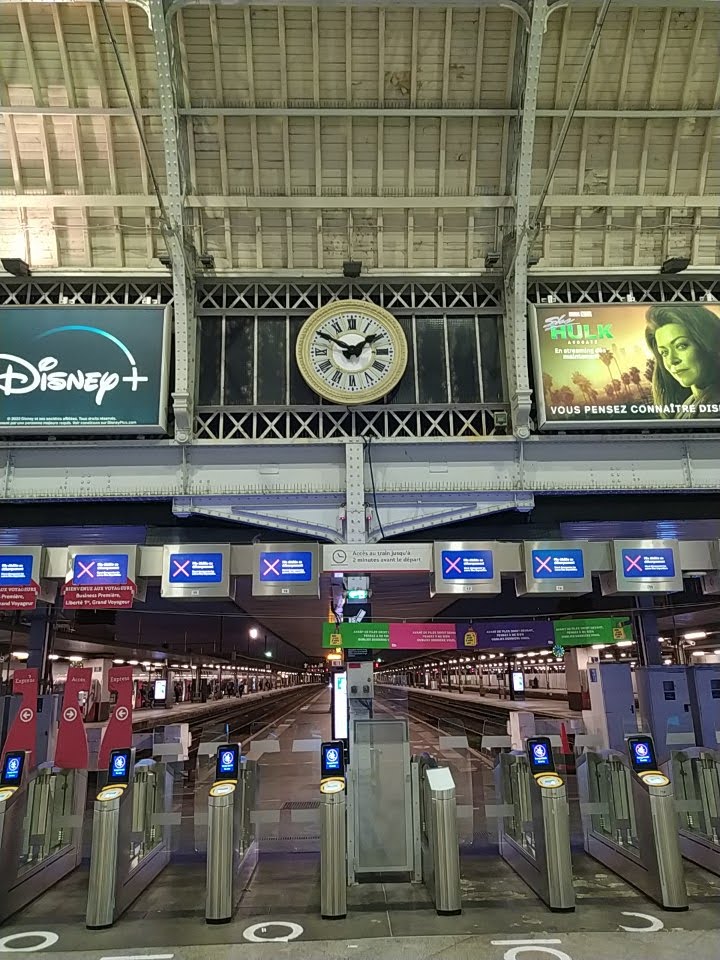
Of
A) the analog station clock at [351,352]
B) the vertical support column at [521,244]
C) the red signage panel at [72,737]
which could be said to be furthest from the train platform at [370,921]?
the vertical support column at [521,244]

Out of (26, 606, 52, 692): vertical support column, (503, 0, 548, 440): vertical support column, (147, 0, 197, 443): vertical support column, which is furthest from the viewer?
(26, 606, 52, 692): vertical support column

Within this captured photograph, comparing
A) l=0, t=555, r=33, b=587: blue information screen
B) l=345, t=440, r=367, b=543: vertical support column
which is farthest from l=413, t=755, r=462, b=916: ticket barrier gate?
l=0, t=555, r=33, b=587: blue information screen

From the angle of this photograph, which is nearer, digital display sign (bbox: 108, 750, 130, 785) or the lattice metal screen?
digital display sign (bbox: 108, 750, 130, 785)

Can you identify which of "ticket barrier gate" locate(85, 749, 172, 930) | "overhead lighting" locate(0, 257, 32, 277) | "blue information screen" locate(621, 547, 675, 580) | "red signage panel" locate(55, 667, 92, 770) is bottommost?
"ticket barrier gate" locate(85, 749, 172, 930)

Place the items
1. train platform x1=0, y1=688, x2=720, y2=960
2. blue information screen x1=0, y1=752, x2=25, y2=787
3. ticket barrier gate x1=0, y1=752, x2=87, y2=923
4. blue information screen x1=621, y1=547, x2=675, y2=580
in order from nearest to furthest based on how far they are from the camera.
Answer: train platform x1=0, y1=688, x2=720, y2=960
ticket barrier gate x1=0, y1=752, x2=87, y2=923
blue information screen x1=0, y1=752, x2=25, y2=787
blue information screen x1=621, y1=547, x2=675, y2=580

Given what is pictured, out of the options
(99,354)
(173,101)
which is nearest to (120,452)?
(99,354)

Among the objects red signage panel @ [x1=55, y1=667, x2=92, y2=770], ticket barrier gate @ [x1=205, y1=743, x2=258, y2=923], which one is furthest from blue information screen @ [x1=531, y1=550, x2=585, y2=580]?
red signage panel @ [x1=55, y1=667, x2=92, y2=770]

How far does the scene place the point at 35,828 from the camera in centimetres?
827

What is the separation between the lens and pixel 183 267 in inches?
422

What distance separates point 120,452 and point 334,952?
25.7ft

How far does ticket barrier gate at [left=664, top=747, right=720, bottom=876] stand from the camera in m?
8.04

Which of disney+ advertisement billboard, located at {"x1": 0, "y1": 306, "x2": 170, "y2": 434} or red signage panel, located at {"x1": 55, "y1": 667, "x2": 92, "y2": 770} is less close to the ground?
disney+ advertisement billboard, located at {"x1": 0, "y1": 306, "x2": 170, "y2": 434}

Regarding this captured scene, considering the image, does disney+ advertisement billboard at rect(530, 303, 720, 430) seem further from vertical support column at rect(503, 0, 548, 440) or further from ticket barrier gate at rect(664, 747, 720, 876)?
ticket barrier gate at rect(664, 747, 720, 876)

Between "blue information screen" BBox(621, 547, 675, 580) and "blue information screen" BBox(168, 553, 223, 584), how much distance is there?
20.6 ft
